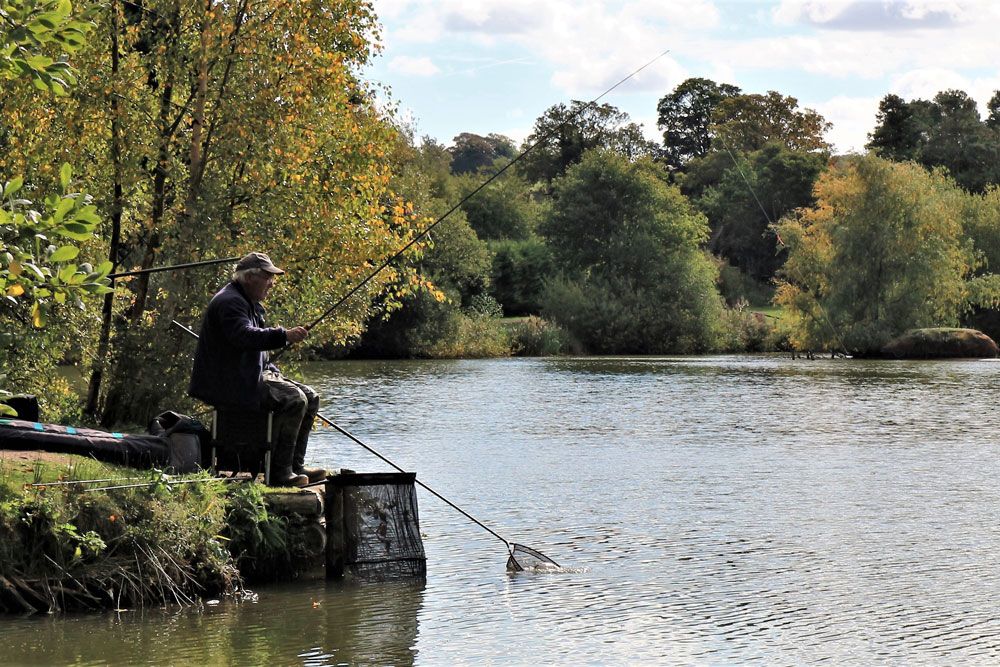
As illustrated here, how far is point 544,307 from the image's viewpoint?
191 feet

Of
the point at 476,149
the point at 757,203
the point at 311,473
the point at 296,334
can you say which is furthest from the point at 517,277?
the point at 476,149

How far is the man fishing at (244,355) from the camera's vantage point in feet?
28.7

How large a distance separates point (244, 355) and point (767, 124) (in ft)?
271

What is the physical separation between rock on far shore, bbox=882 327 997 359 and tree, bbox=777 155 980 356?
0.62m

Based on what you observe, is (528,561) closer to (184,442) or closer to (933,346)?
(184,442)

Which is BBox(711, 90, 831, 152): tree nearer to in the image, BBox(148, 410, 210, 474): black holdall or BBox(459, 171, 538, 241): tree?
BBox(459, 171, 538, 241): tree

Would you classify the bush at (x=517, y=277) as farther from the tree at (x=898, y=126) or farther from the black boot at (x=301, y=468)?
the black boot at (x=301, y=468)

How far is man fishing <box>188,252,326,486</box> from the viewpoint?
28.7ft

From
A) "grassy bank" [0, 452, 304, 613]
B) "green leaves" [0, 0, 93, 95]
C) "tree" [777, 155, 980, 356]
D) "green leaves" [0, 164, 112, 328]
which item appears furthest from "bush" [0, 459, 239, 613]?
"tree" [777, 155, 980, 356]

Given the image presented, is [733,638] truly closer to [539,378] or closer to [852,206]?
[539,378]

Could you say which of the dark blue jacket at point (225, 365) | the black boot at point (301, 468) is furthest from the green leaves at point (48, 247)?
the black boot at point (301, 468)

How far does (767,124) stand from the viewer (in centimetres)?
8769

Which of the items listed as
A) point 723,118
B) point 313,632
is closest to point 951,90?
point 723,118

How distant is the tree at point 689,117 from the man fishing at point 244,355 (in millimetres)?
93173
